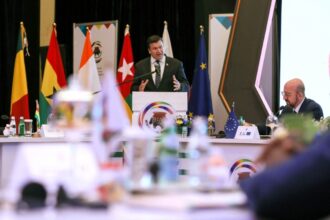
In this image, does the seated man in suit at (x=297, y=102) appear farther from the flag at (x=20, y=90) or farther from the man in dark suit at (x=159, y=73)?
the flag at (x=20, y=90)

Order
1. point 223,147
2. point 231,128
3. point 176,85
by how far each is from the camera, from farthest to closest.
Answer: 1. point 176,85
2. point 231,128
3. point 223,147

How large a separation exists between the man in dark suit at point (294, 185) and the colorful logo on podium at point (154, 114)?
3740 mm

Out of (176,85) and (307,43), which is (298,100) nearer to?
(176,85)

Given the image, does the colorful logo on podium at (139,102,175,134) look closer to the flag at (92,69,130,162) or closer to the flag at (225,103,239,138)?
the flag at (225,103,239,138)

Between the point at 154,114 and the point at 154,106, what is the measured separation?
0.21ft

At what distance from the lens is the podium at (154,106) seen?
4941 mm

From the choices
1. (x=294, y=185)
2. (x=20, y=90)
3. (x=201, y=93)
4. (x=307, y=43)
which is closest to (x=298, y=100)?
(x=201, y=93)

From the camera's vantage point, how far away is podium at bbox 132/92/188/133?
4.94 meters

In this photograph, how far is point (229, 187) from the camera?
1292mm

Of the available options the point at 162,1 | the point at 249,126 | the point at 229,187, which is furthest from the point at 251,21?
the point at 229,187

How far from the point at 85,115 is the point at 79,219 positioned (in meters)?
0.32

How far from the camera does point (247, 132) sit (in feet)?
15.9

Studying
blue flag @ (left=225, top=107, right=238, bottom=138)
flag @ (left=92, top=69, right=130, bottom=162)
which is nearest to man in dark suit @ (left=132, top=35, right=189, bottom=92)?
blue flag @ (left=225, top=107, right=238, bottom=138)

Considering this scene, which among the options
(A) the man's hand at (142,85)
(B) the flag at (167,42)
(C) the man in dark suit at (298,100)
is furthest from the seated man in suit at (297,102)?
(B) the flag at (167,42)
